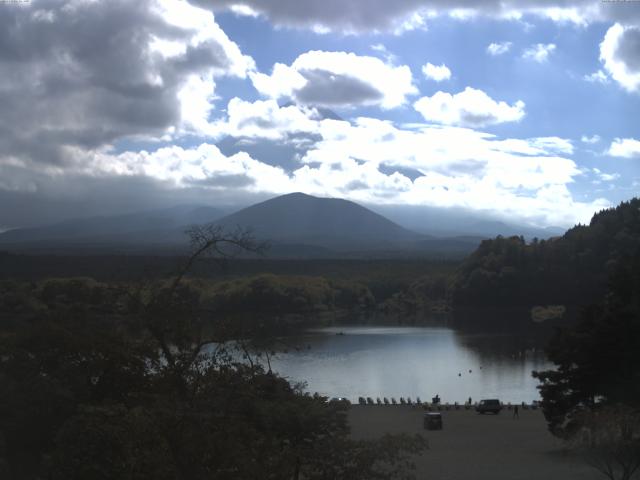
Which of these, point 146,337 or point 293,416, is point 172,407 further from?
point 293,416

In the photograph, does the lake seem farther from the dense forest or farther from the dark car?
the dense forest

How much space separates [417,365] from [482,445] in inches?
685

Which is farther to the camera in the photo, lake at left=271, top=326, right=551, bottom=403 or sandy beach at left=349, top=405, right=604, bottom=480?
lake at left=271, top=326, right=551, bottom=403

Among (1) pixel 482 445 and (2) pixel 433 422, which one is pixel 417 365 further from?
(1) pixel 482 445

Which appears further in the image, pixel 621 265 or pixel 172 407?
pixel 621 265

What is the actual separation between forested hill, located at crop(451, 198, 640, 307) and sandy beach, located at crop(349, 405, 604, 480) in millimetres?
40227

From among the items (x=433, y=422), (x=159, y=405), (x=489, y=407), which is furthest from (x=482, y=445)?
(x=159, y=405)

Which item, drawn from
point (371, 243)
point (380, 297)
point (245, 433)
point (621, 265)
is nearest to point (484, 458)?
point (621, 265)

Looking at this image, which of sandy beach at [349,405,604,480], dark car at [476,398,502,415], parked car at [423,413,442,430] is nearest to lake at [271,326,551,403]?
sandy beach at [349,405,604,480]

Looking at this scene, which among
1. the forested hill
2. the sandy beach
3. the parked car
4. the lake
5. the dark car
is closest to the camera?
the sandy beach

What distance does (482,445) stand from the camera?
15.0 m

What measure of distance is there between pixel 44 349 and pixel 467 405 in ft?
50.8

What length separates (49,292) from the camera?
117ft

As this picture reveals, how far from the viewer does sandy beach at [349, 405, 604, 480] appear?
12.2 m
